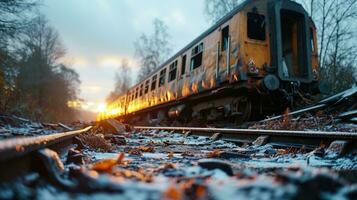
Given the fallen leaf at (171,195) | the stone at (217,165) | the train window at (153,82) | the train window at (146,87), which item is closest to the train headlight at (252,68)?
the stone at (217,165)

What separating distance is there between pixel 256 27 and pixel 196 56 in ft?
7.50

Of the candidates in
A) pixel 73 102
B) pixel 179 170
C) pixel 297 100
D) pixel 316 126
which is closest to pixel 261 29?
pixel 297 100

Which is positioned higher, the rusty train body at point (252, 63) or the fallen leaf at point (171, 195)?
the rusty train body at point (252, 63)

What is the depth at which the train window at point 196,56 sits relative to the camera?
10258mm

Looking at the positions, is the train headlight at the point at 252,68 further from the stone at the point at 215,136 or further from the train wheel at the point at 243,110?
the stone at the point at 215,136

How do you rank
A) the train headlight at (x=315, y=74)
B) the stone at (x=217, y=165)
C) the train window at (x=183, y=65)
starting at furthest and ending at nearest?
the train window at (x=183, y=65), the train headlight at (x=315, y=74), the stone at (x=217, y=165)

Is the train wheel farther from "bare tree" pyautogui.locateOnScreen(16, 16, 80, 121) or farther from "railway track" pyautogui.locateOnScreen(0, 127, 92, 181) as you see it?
"bare tree" pyautogui.locateOnScreen(16, 16, 80, 121)

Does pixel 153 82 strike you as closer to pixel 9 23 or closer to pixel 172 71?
pixel 172 71

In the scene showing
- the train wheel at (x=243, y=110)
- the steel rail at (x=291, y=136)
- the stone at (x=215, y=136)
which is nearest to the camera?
the steel rail at (x=291, y=136)

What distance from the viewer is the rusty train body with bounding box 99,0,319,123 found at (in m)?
8.26

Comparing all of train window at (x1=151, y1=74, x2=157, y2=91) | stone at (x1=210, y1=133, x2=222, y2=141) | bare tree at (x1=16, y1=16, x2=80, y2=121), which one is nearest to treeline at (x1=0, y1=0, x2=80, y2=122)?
bare tree at (x1=16, y1=16, x2=80, y2=121)

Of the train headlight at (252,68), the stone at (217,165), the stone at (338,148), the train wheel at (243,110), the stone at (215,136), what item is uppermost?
the train headlight at (252,68)

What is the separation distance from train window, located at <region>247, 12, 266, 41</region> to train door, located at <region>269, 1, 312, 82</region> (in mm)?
234

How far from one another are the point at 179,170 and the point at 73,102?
131 ft
